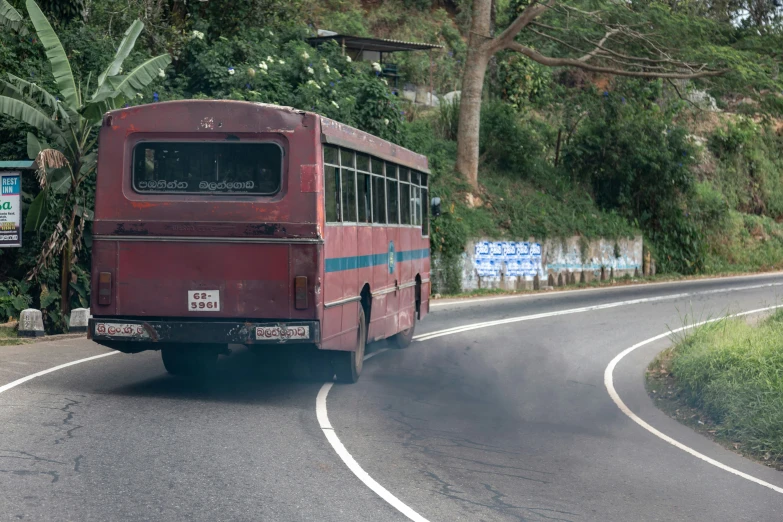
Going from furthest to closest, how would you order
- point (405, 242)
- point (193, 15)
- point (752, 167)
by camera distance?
point (752, 167) < point (193, 15) < point (405, 242)

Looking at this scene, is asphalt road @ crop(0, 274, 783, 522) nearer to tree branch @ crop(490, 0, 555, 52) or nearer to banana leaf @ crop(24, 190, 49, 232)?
banana leaf @ crop(24, 190, 49, 232)

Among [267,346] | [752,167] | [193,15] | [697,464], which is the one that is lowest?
[697,464]

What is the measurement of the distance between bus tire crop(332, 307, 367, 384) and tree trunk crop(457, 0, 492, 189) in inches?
809

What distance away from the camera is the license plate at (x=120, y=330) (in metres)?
10.9

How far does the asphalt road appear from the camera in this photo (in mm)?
7207

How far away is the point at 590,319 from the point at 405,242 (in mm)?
7704

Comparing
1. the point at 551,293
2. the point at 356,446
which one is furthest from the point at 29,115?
the point at 551,293

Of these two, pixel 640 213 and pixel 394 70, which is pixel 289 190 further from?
pixel 640 213

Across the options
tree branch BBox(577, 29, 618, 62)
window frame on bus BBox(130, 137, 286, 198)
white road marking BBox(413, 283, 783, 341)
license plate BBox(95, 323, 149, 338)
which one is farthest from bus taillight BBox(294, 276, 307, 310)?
A: tree branch BBox(577, 29, 618, 62)

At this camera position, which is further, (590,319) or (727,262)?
(727,262)

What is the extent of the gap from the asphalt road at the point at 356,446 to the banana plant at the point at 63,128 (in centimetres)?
298

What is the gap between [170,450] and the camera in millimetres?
8547

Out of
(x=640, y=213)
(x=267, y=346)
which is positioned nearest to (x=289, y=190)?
(x=267, y=346)

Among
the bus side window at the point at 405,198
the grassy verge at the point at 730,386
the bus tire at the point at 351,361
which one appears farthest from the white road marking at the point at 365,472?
the bus side window at the point at 405,198
